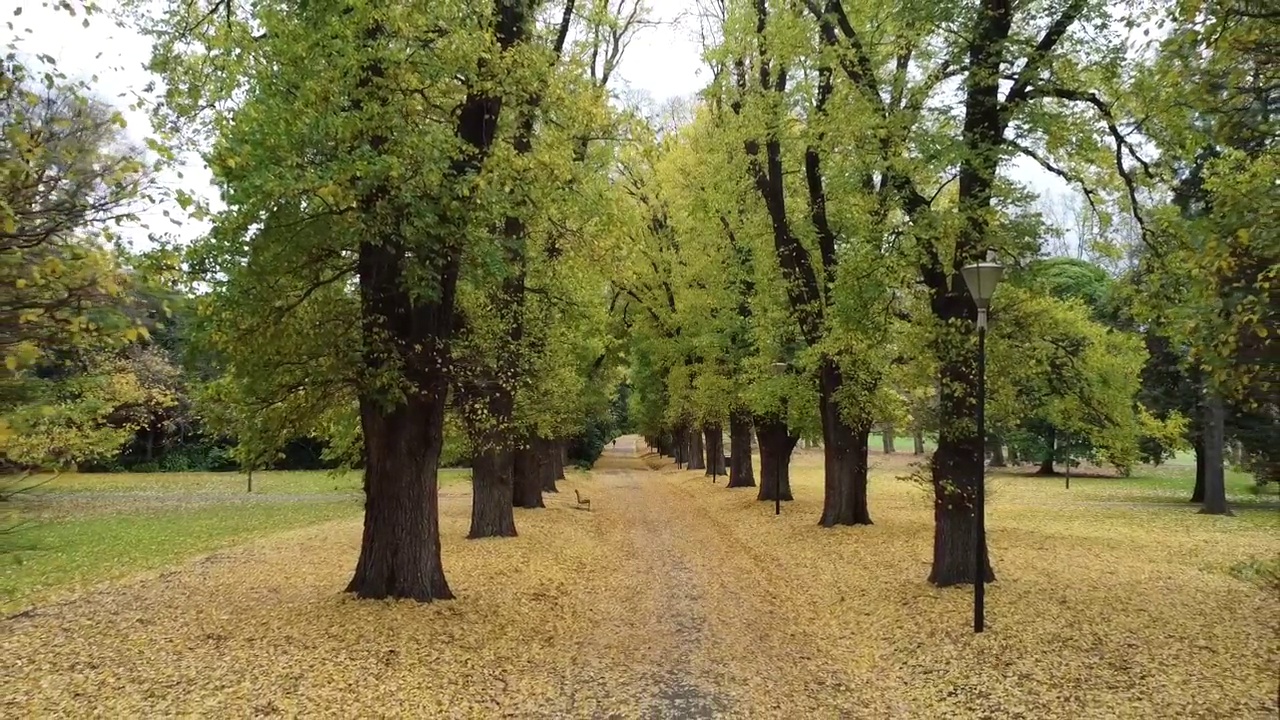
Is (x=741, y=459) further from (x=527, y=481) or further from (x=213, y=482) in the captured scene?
(x=213, y=482)

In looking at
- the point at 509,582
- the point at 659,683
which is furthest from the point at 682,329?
the point at 659,683

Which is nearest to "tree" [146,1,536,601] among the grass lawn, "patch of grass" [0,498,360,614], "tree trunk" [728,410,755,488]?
the grass lawn

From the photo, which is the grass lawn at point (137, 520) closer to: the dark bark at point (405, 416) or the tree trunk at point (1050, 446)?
the dark bark at point (405, 416)

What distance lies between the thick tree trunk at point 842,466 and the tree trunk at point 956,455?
6.18 metres

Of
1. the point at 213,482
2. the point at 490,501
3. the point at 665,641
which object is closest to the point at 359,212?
the point at 665,641

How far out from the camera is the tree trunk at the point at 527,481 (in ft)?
69.2

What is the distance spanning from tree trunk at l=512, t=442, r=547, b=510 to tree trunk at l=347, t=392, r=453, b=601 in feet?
39.6

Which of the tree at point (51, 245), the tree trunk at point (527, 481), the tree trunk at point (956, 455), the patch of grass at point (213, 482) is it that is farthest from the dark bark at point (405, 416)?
the patch of grass at point (213, 482)

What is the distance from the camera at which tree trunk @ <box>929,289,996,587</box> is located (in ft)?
31.3

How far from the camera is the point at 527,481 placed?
21.5m

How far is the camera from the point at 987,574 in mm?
9977

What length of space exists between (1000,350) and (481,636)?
7044 mm

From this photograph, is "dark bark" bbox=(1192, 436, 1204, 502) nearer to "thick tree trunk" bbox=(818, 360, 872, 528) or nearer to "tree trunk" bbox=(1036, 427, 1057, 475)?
"tree trunk" bbox=(1036, 427, 1057, 475)

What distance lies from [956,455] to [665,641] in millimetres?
4182
